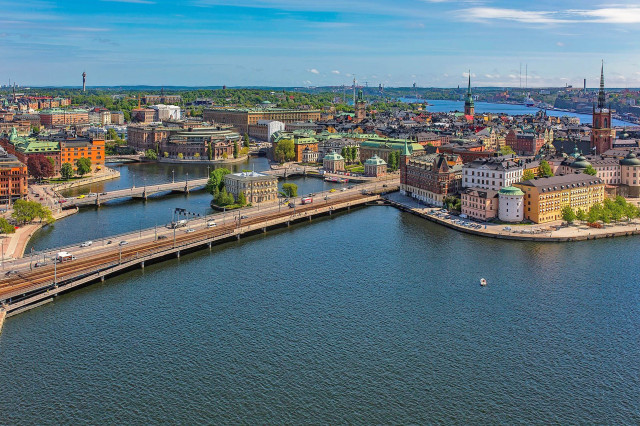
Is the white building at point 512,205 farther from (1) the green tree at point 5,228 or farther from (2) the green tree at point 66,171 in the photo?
(2) the green tree at point 66,171

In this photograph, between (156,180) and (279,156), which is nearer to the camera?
(156,180)

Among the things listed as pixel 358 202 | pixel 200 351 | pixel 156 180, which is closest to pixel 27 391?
pixel 200 351

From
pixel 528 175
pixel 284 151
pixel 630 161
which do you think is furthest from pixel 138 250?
pixel 284 151

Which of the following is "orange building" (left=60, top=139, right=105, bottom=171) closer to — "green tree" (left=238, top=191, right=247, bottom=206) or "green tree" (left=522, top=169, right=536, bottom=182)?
"green tree" (left=238, top=191, right=247, bottom=206)

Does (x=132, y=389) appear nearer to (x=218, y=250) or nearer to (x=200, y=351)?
(x=200, y=351)

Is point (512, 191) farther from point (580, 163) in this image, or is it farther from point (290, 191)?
point (290, 191)

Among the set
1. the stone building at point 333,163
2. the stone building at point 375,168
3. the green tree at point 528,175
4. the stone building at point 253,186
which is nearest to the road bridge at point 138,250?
the stone building at point 253,186
